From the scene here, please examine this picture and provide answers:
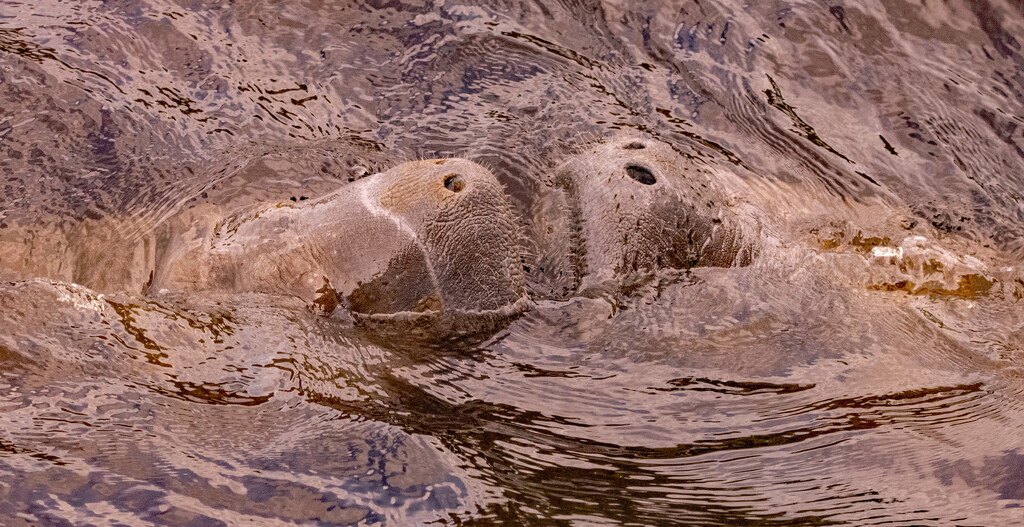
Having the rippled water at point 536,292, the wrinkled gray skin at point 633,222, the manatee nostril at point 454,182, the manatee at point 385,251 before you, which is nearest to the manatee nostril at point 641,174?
the wrinkled gray skin at point 633,222

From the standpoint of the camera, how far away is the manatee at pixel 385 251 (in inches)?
102

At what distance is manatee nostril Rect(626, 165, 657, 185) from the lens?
2982 mm

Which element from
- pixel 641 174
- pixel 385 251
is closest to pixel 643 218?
pixel 641 174

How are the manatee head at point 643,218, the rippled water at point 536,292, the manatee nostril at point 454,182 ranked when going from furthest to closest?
the manatee head at point 643,218
the manatee nostril at point 454,182
the rippled water at point 536,292

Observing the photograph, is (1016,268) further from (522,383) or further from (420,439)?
(420,439)

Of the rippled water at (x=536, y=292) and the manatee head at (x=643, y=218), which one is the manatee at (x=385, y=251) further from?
the manatee head at (x=643, y=218)

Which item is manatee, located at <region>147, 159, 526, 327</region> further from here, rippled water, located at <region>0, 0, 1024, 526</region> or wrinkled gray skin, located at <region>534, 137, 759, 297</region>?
wrinkled gray skin, located at <region>534, 137, 759, 297</region>

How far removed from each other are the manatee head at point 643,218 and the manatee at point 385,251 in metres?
0.31

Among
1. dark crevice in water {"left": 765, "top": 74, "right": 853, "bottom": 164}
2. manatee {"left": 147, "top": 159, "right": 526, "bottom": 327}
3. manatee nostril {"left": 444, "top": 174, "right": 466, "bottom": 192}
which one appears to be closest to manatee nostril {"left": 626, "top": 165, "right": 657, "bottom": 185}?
manatee {"left": 147, "top": 159, "right": 526, "bottom": 327}

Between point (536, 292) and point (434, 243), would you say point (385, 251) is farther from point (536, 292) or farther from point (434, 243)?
point (536, 292)

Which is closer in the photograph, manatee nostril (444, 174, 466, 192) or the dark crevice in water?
manatee nostril (444, 174, 466, 192)

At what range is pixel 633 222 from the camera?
2.89 meters

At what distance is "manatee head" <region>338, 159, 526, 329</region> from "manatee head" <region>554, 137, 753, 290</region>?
0.34 m

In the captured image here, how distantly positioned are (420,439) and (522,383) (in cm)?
51
